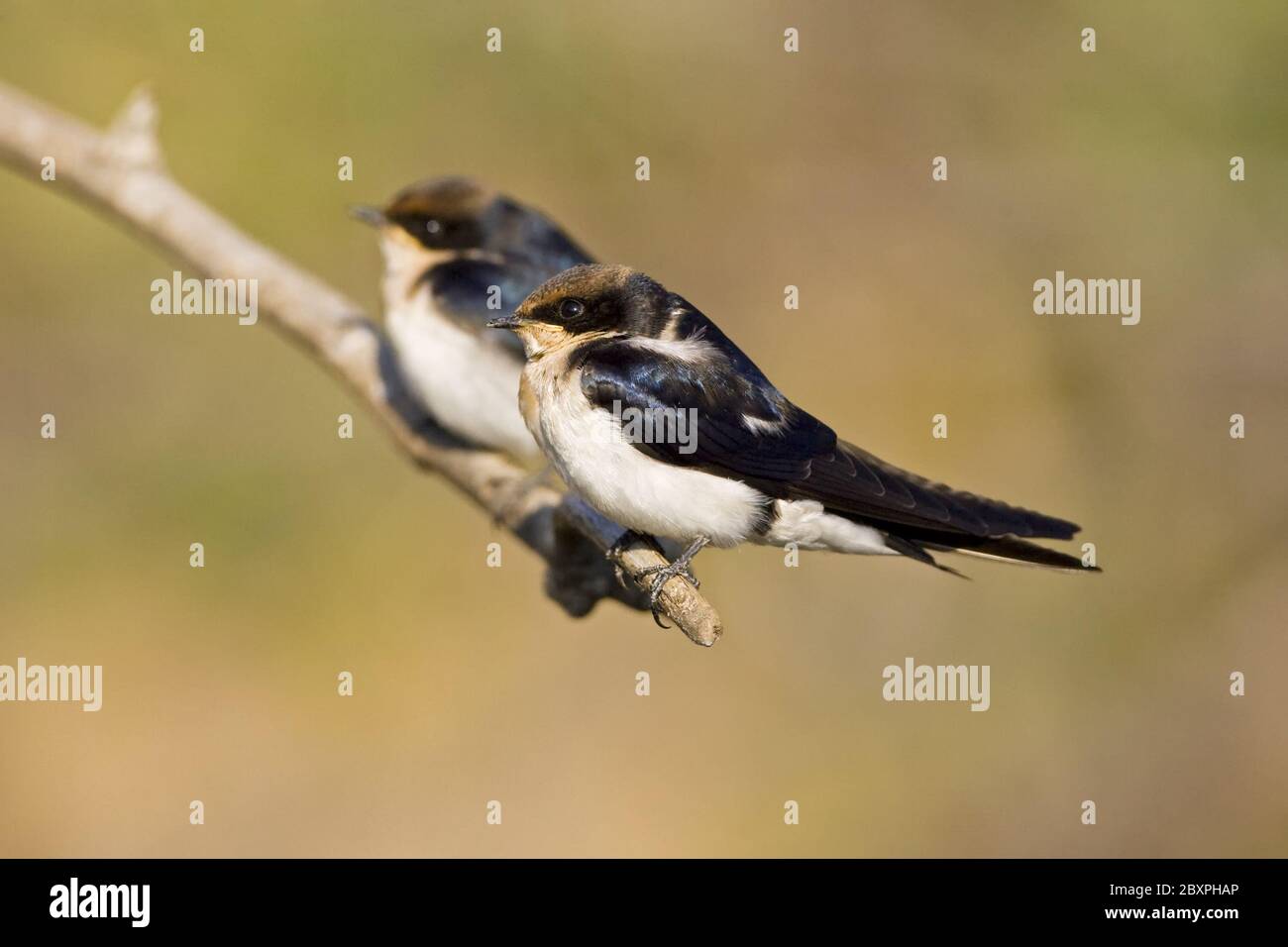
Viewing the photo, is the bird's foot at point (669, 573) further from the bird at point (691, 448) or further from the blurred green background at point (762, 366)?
the blurred green background at point (762, 366)

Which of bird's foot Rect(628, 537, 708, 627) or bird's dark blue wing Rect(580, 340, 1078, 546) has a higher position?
bird's dark blue wing Rect(580, 340, 1078, 546)

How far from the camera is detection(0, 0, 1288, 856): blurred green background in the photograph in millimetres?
4840

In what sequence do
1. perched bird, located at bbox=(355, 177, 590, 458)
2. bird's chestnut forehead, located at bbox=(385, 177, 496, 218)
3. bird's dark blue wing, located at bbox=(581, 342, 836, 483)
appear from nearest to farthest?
bird's dark blue wing, located at bbox=(581, 342, 836, 483) → perched bird, located at bbox=(355, 177, 590, 458) → bird's chestnut forehead, located at bbox=(385, 177, 496, 218)

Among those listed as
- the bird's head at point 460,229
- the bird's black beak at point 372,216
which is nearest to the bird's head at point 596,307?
the bird's head at point 460,229

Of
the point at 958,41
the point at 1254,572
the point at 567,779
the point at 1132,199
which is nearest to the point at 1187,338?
the point at 1132,199

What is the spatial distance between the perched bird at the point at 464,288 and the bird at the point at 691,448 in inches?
52.1

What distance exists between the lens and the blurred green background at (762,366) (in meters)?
4.84

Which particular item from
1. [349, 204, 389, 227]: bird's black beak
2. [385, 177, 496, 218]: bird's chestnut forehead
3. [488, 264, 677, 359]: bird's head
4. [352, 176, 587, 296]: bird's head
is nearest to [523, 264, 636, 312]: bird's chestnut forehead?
[488, 264, 677, 359]: bird's head

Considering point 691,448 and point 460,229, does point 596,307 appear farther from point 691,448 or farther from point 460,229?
point 460,229

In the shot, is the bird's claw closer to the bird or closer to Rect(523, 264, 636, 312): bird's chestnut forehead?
the bird

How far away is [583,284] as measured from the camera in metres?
2.51

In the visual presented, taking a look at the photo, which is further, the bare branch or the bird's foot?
the bare branch

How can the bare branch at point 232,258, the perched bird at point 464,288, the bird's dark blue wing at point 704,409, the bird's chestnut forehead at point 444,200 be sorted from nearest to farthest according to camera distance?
the bird's dark blue wing at point 704,409 < the perched bird at point 464,288 < the bare branch at point 232,258 < the bird's chestnut forehead at point 444,200

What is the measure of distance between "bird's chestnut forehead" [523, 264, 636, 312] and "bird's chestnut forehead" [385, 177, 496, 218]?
180cm
